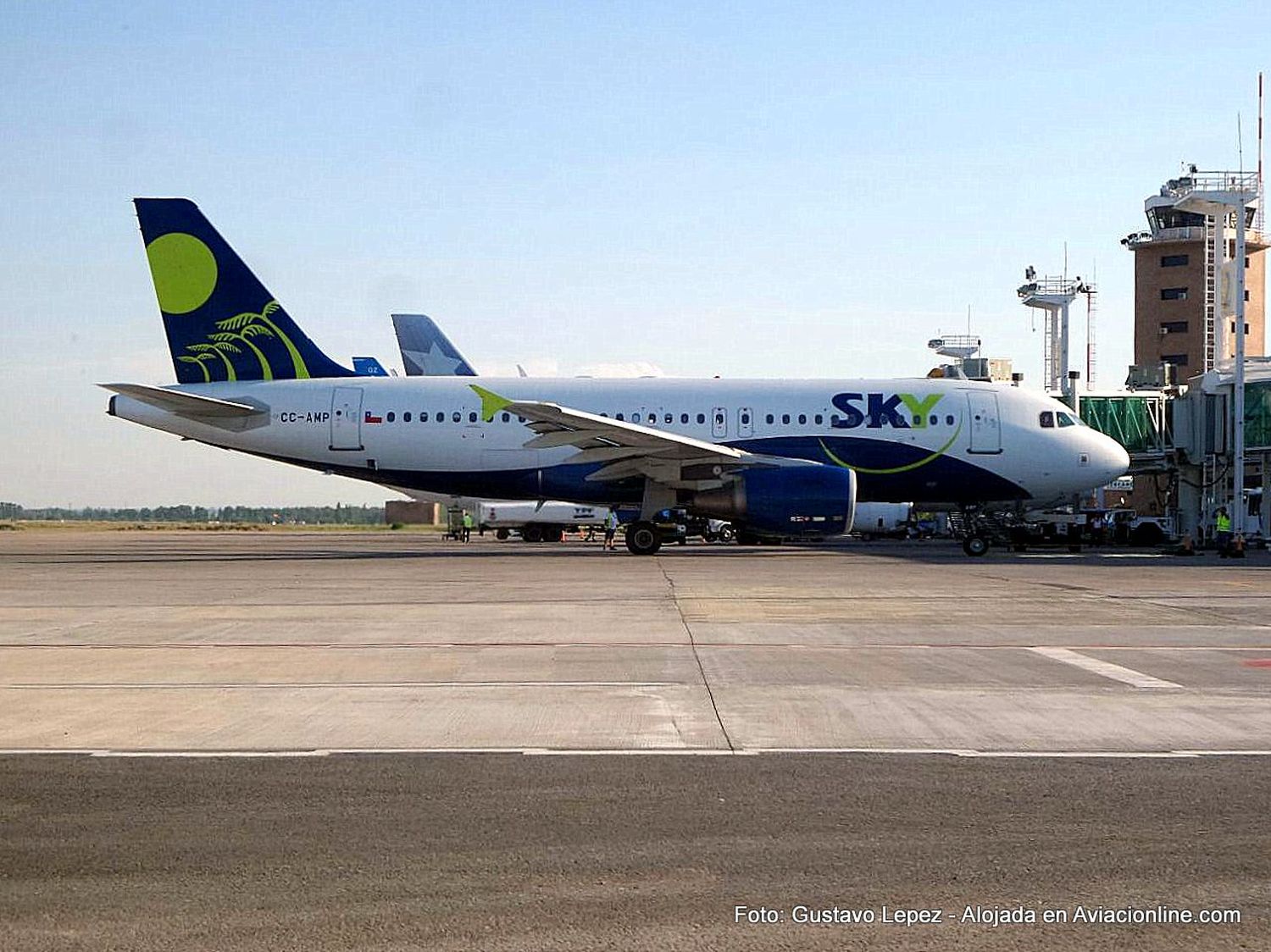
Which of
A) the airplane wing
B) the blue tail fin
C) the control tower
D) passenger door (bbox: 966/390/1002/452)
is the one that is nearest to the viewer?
the airplane wing

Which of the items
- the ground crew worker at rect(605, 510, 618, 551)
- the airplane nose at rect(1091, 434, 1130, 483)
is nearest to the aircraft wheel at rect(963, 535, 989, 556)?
the airplane nose at rect(1091, 434, 1130, 483)

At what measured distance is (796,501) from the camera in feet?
97.2

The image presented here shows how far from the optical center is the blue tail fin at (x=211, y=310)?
32375mm

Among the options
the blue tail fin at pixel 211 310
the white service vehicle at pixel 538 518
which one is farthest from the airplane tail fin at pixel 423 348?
the blue tail fin at pixel 211 310

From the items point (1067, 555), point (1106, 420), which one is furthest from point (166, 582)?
point (1106, 420)

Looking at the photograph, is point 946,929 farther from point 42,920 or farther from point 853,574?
point 853,574

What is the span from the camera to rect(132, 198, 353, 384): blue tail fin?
3238cm

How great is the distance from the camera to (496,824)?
6109mm

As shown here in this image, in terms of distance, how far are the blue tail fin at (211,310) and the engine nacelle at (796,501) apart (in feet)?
37.0

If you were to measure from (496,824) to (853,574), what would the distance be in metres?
19.1

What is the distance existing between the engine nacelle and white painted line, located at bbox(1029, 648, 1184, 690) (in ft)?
54.4

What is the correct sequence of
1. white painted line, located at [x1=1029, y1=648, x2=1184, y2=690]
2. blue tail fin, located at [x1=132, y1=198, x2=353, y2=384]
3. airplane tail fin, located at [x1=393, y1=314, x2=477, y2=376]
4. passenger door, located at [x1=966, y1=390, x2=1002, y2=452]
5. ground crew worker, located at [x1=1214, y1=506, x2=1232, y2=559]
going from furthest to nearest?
airplane tail fin, located at [x1=393, y1=314, x2=477, y2=376] < ground crew worker, located at [x1=1214, y1=506, x2=1232, y2=559] < passenger door, located at [x1=966, y1=390, x2=1002, y2=452] < blue tail fin, located at [x1=132, y1=198, x2=353, y2=384] < white painted line, located at [x1=1029, y1=648, x2=1184, y2=690]

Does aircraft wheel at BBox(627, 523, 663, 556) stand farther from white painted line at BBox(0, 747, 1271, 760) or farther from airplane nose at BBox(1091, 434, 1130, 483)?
white painted line at BBox(0, 747, 1271, 760)

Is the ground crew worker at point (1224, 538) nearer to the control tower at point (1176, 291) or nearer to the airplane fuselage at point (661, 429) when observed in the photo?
the airplane fuselage at point (661, 429)
